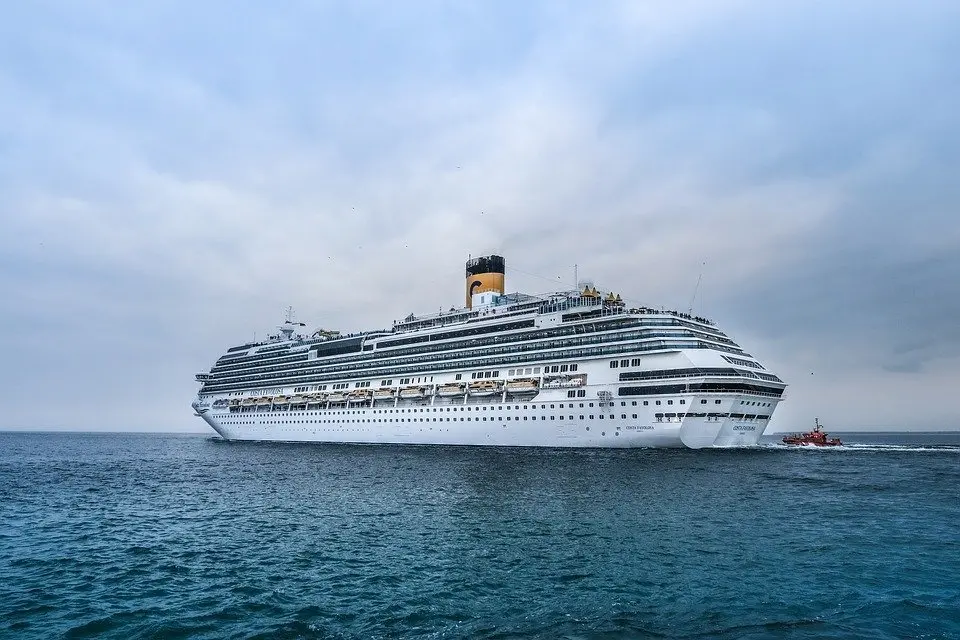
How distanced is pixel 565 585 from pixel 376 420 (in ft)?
243

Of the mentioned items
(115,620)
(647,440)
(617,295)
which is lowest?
(115,620)

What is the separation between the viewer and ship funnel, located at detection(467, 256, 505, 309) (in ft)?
338

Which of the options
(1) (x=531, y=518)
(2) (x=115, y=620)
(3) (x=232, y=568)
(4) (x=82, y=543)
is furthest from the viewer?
(1) (x=531, y=518)

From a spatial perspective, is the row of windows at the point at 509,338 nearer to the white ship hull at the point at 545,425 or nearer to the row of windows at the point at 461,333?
the row of windows at the point at 461,333

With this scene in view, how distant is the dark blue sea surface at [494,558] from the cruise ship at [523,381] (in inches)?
662

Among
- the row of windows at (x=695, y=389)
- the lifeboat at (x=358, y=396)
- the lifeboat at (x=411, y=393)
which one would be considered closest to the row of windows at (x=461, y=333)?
the lifeboat at (x=358, y=396)

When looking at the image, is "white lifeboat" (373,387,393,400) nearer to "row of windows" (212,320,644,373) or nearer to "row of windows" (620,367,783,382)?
"row of windows" (212,320,644,373)

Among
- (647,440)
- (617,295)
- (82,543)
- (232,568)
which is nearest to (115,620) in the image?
(232,568)

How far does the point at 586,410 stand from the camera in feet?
223

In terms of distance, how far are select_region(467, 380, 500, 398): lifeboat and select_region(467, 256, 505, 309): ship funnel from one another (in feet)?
94.0

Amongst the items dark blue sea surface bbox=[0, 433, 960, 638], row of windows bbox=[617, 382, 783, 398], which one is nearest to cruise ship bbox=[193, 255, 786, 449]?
row of windows bbox=[617, 382, 783, 398]

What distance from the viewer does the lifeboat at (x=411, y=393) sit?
85.6 m

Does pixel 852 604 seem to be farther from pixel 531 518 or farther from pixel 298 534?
pixel 298 534

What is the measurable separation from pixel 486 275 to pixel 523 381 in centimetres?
3400
